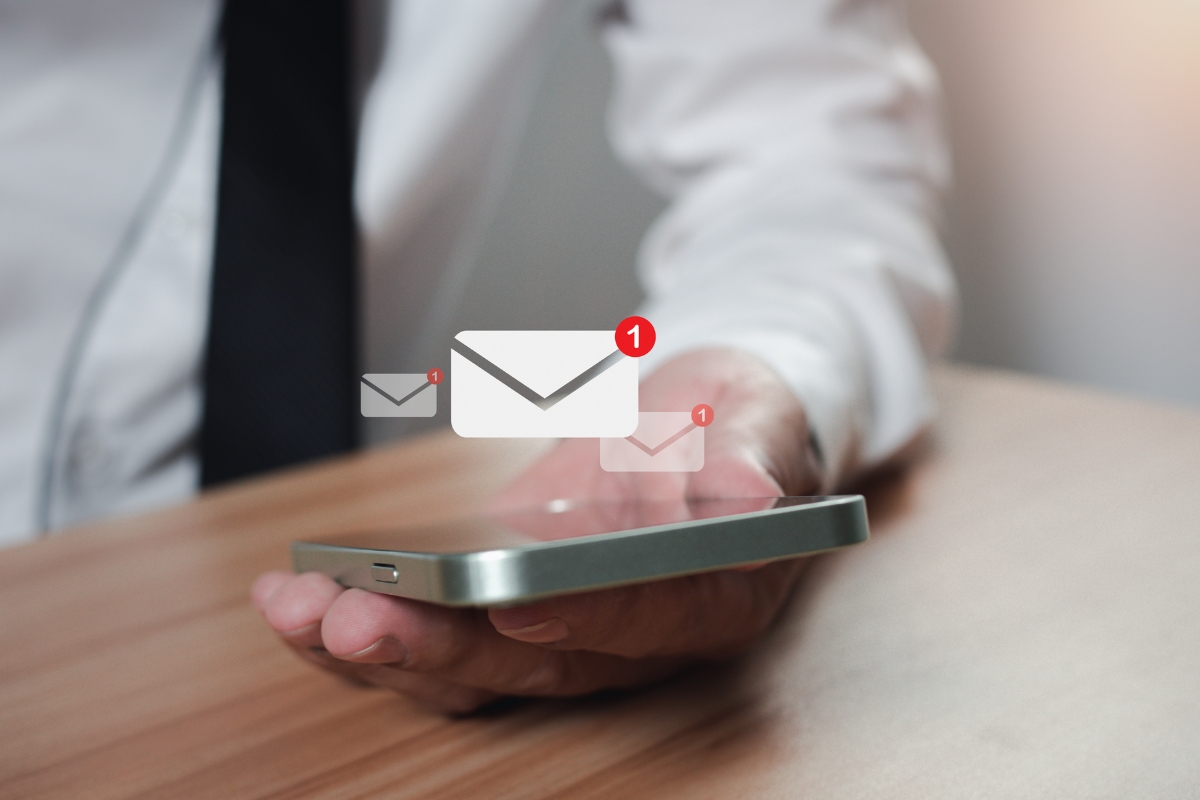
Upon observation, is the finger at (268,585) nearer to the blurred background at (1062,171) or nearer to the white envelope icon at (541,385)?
the white envelope icon at (541,385)

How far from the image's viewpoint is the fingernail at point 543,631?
0.54 ft

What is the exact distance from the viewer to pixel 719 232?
1.53ft

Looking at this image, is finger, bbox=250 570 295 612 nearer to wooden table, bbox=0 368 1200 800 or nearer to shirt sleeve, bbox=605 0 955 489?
wooden table, bbox=0 368 1200 800

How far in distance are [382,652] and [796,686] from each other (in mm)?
96

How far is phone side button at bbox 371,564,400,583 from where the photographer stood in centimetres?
16

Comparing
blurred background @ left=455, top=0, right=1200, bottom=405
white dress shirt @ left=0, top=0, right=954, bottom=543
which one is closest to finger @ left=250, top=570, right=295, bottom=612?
white dress shirt @ left=0, top=0, right=954, bottom=543

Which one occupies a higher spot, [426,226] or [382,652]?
[426,226]

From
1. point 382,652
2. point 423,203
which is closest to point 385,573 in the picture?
point 382,652

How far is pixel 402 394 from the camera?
0.25 m

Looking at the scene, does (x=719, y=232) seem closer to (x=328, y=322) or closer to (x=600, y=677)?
(x=328, y=322)

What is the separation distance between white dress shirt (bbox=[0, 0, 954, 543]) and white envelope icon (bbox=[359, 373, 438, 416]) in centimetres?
11

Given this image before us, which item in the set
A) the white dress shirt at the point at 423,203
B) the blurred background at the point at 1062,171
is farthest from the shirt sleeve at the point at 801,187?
the blurred background at the point at 1062,171

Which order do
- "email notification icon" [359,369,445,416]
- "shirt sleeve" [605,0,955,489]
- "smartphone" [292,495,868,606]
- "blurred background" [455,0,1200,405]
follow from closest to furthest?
"smartphone" [292,495,868,606], "email notification icon" [359,369,445,416], "shirt sleeve" [605,0,955,489], "blurred background" [455,0,1200,405]

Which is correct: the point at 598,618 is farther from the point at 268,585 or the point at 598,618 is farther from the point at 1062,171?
the point at 1062,171
